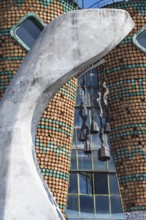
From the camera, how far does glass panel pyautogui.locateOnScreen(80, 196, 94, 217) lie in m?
18.3

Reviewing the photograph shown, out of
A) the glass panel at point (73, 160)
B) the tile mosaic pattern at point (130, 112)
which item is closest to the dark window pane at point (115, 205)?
the glass panel at point (73, 160)

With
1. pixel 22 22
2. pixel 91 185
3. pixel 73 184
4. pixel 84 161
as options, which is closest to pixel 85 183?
pixel 91 185

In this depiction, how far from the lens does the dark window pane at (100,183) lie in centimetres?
1873

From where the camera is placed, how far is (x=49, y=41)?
9227 mm

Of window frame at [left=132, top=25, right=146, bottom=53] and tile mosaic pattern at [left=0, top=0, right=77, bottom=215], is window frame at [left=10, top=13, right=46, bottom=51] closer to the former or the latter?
tile mosaic pattern at [left=0, top=0, right=77, bottom=215]

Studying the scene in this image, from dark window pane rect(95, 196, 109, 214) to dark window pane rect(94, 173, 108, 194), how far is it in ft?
0.70

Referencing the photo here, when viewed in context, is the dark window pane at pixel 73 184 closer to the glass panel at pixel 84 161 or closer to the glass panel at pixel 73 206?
the glass panel at pixel 73 206

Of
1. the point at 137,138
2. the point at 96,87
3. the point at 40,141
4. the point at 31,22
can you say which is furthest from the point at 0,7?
the point at 96,87

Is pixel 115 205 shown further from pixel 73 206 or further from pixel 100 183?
pixel 73 206

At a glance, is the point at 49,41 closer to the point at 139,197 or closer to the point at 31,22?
the point at 31,22

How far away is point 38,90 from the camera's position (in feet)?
29.5

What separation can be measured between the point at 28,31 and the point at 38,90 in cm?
367

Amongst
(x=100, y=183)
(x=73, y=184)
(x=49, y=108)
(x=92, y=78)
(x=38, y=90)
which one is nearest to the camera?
(x=38, y=90)

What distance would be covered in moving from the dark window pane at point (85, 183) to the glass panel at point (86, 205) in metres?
0.21
